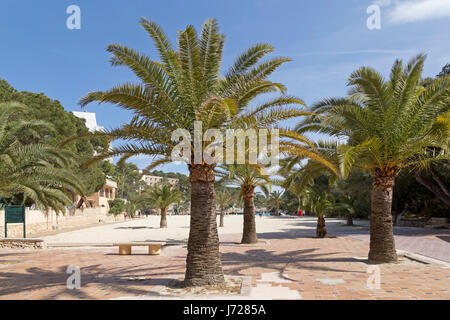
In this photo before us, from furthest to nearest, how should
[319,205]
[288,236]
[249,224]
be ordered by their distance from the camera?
[288,236] < [319,205] < [249,224]

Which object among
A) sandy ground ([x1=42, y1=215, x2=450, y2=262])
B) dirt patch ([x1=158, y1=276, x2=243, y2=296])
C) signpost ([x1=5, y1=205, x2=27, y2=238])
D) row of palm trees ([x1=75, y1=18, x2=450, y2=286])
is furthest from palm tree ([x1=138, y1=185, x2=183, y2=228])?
dirt patch ([x1=158, y1=276, x2=243, y2=296])

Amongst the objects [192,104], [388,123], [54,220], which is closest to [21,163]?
[192,104]

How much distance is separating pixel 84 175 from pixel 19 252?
22.8m

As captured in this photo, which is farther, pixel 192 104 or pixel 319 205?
pixel 319 205

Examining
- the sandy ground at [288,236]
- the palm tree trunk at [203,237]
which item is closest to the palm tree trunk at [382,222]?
the sandy ground at [288,236]

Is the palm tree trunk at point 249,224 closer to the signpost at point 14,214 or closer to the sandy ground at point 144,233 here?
the sandy ground at point 144,233

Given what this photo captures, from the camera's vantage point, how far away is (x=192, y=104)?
735 cm

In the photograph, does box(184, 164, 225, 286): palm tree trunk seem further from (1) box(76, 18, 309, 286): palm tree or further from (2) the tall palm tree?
(2) the tall palm tree

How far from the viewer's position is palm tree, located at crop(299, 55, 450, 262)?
364 inches


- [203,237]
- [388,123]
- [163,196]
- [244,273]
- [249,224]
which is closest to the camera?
[203,237]

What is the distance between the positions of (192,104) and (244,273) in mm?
4626

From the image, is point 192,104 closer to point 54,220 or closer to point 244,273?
point 244,273
